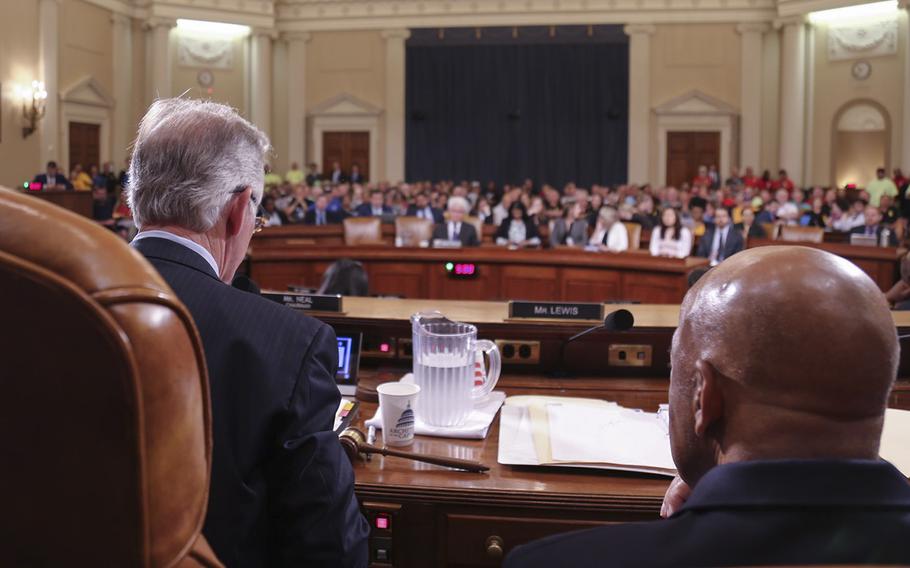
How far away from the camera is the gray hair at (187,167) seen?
1.30 metres

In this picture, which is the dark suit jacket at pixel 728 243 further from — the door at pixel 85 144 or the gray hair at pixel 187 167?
the door at pixel 85 144

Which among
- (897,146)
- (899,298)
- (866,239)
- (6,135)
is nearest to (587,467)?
(899,298)

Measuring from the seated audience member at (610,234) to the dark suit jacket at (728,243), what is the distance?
0.80 metres

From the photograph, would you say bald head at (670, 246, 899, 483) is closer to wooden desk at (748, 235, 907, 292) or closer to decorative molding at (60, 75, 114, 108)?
wooden desk at (748, 235, 907, 292)

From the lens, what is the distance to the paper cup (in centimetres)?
170

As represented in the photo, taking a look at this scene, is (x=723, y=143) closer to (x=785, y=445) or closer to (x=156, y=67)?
(x=156, y=67)

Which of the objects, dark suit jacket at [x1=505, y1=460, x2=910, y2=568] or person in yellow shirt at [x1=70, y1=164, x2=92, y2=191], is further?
person in yellow shirt at [x1=70, y1=164, x2=92, y2=191]

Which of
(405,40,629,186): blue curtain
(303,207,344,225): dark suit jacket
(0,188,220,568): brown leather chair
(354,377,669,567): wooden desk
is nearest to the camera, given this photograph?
(0,188,220,568): brown leather chair

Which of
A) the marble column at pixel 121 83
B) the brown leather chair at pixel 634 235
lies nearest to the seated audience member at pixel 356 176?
the marble column at pixel 121 83

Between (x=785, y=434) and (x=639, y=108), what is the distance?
56.8 ft

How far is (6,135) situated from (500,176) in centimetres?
1005

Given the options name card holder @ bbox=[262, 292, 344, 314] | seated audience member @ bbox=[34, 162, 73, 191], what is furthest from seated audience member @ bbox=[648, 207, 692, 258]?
seated audience member @ bbox=[34, 162, 73, 191]

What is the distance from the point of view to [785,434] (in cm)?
81

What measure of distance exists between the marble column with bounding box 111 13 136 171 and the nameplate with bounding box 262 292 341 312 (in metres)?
14.5
